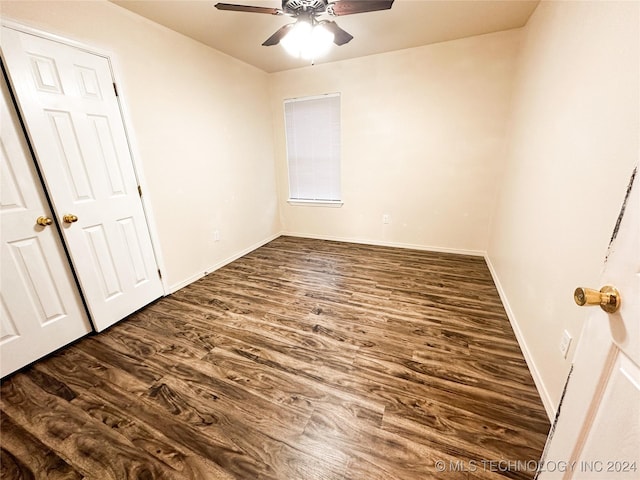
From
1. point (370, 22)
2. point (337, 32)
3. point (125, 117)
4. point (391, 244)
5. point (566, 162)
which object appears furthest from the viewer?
point (391, 244)

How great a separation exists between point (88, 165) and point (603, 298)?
2889 millimetres

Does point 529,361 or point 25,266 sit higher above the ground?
point 25,266

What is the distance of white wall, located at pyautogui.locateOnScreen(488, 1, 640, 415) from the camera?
1.05 m

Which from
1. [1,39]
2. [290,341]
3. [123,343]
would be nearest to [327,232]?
[290,341]

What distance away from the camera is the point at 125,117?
7.13 feet

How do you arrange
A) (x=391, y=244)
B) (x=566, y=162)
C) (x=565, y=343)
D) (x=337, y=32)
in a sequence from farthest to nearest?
(x=391, y=244)
(x=337, y=32)
(x=566, y=162)
(x=565, y=343)

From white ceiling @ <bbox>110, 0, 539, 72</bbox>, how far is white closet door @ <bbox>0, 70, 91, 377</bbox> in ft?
4.55

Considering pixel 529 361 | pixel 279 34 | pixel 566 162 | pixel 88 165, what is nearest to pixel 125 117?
pixel 88 165

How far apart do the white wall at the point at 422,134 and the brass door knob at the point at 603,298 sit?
3.06 m

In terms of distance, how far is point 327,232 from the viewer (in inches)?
170

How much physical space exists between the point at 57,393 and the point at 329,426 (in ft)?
5.51

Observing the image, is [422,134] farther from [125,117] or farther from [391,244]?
[125,117]

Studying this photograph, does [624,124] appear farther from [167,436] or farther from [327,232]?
[327,232]

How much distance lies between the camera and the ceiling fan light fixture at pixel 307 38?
6.22 feet
